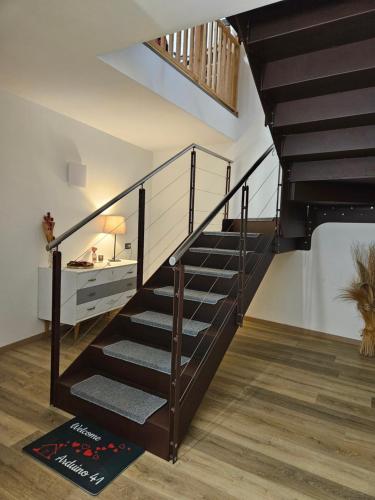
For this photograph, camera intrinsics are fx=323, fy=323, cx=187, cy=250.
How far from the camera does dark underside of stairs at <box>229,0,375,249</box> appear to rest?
1821 millimetres

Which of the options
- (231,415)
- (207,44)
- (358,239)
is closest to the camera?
(231,415)

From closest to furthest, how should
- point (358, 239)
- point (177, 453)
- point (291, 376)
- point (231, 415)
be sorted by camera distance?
point (177, 453), point (231, 415), point (291, 376), point (358, 239)

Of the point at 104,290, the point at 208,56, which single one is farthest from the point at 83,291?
the point at 208,56

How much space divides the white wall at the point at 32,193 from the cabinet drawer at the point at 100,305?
0.52 metres

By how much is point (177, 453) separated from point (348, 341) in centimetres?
274

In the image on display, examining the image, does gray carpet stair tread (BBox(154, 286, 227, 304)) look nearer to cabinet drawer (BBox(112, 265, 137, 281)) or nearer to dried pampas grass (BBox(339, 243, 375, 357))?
cabinet drawer (BBox(112, 265, 137, 281))

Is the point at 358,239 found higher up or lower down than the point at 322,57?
lower down

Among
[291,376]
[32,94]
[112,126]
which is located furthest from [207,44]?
[291,376]

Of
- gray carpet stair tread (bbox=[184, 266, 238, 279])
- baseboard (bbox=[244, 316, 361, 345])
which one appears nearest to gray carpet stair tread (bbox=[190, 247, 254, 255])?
gray carpet stair tread (bbox=[184, 266, 238, 279])

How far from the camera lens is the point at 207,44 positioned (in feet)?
12.9

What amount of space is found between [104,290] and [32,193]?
1.25 meters

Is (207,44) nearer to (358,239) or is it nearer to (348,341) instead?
(358,239)

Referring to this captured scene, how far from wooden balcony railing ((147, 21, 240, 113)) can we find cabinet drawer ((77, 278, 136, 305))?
235cm

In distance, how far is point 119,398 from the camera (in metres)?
2.04
